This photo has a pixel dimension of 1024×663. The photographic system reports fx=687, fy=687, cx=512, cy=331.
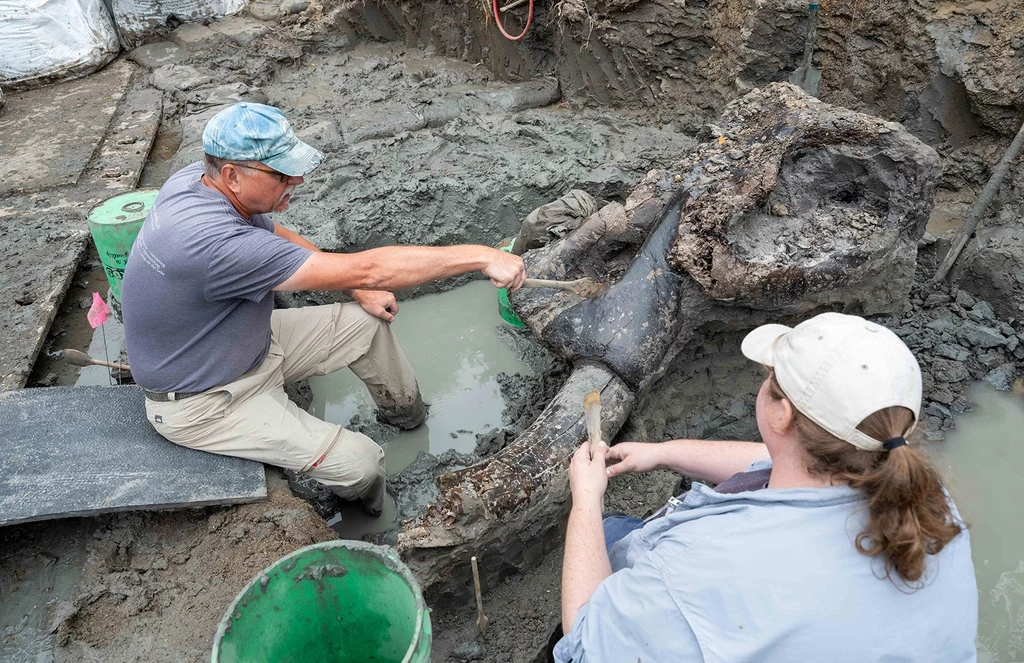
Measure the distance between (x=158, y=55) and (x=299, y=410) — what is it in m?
6.34

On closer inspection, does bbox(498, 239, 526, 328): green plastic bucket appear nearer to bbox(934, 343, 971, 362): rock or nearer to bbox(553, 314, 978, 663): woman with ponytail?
bbox(934, 343, 971, 362): rock

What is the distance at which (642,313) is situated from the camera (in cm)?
277

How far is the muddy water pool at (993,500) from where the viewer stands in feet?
8.17

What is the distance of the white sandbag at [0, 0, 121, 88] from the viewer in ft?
21.7

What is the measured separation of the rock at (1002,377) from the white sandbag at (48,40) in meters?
8.24

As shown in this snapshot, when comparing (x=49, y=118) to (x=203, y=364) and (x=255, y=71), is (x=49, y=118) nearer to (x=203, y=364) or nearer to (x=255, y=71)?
(x=255, y=71)

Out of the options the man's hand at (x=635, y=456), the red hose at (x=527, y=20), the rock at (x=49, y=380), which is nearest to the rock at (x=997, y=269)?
the man's hand at (x=635, y=456)

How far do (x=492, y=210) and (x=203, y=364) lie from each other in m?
2.41

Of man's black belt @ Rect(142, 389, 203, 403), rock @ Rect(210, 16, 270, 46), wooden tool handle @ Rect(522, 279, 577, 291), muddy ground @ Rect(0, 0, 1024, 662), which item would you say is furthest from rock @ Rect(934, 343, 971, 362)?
rock @ Rect(210, 16, 270, 46)

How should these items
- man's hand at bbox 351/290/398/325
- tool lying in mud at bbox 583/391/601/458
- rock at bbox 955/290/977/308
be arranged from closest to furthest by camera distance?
tool lying in mud at bbox 583/391/601/458 < man's hand at bbox 351/290/398/325 < rock at bbox 955/290/977/308

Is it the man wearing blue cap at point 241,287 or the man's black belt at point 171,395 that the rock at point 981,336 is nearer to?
the man wearing blue cap at point 241,287

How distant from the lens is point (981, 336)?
3594mm

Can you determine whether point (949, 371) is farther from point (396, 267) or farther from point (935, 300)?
point (396, 267)

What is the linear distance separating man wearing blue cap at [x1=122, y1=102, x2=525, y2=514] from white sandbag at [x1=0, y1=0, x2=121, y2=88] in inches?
233
